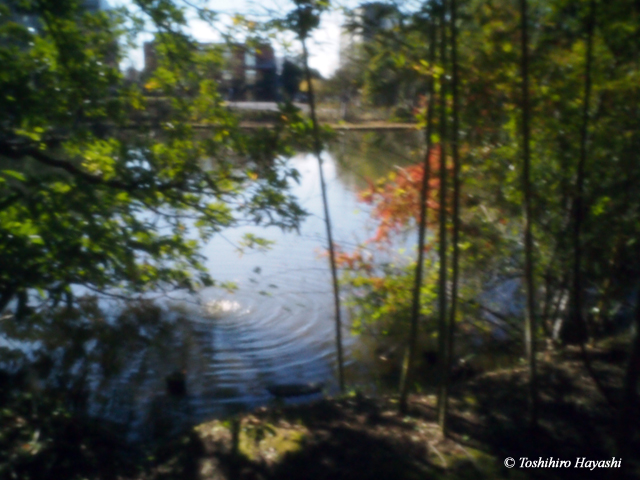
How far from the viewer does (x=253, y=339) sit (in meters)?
9.77

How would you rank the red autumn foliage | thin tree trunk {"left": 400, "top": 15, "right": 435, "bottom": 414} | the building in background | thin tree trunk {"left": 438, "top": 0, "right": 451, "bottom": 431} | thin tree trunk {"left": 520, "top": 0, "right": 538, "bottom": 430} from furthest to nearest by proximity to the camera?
the red autumn foliage, the building in background, thin tree trunk {"left": 400, "top": 15, "right": 435, "bottom": 414}, thin tree trunk {"left": 438, "top": 0, "right": 451, "bottom": 431}, thin tree trunk {"left": 520, "top": 0, "right": 538, "bottom": 430}

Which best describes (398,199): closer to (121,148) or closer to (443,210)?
(443,210)

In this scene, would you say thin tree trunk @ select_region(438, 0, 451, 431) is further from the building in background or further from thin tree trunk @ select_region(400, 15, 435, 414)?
the building in background

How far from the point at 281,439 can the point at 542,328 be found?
10.9ft

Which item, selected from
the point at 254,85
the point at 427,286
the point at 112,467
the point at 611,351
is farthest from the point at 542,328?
the point at 112,467

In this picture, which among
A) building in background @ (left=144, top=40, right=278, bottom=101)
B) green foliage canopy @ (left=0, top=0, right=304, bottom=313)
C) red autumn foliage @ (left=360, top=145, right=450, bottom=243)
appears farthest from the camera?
red autumn foliage @ (left=360, top=145, right=450, bottom=243)

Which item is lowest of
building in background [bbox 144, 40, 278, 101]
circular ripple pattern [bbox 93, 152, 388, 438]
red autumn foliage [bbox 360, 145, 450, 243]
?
circular ripple pattern [bbox 93, 152, 388, 438]

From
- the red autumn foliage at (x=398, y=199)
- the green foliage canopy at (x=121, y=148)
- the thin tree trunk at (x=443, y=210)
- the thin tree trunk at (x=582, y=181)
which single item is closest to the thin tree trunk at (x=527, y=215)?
the thin tree trunk at (x=582, y=181)

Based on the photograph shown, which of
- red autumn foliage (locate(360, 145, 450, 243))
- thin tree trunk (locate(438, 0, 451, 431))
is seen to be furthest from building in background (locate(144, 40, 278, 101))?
thin tree trunk (locate(438, 0, 451, 431))

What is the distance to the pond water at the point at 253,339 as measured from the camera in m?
7.12

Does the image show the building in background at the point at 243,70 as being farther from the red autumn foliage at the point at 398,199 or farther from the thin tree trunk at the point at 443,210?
the thin tree trunk at the point at 443,210

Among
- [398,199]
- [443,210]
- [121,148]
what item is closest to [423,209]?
[443,210]

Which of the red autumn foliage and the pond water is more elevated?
the red autumn foliage

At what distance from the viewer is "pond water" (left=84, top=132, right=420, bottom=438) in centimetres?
712
